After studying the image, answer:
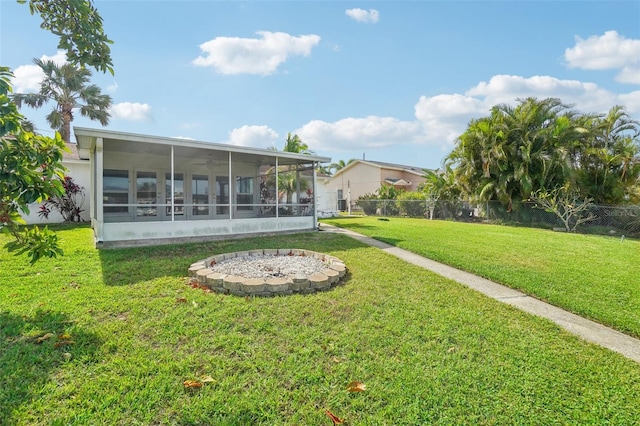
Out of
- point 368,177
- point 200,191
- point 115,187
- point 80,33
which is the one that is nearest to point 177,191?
point 200,191

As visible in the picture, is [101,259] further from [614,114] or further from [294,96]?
[614,114]

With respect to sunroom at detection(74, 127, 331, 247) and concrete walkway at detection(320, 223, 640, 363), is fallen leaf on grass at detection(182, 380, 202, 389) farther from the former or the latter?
sunroom at detection(74, 127, 331, 247)

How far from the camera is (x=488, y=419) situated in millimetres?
2211

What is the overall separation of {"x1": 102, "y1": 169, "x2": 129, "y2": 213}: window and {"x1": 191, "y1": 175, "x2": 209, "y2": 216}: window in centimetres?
231

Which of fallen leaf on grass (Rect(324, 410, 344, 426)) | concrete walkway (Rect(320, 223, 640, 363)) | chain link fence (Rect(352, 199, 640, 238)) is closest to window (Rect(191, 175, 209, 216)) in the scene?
concrete walkway (Rect(320, 223, 640, 363))

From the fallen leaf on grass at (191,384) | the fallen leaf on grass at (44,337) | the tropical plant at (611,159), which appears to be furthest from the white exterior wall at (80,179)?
the tropical plant at (611,159)

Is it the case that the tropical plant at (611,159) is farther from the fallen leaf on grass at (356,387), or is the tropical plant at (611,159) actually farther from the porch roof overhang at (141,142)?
the fallen leaf on grass at (356,387)

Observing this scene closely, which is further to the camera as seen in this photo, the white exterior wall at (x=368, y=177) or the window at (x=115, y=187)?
the white exterior wall at (x=368, y=177)

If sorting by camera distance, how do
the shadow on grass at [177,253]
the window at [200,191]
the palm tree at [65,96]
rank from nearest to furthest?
the shadow on grass at [177,253] → the window at [200,191] → the palm tree at [65,96]

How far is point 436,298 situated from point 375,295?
89 cm

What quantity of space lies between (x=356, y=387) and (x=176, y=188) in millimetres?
11814

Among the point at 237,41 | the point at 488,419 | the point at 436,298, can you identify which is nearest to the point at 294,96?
the point at 237,41

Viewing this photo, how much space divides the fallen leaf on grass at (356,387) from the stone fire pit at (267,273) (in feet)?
7.22

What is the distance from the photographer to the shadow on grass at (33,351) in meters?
2.34
